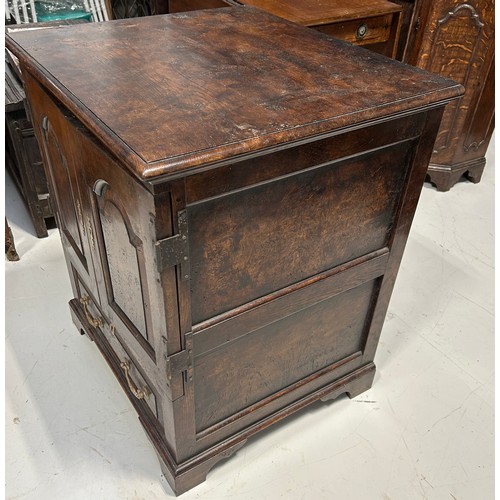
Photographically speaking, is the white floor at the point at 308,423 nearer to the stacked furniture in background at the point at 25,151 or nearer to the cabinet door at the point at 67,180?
the stacked furniture in background at the point at 25,151

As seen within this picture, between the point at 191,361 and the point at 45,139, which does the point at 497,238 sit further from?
the point at 45,139

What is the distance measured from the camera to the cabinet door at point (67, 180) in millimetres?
1254

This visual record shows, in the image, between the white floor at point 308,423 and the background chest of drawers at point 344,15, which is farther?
the background chest of drawers at point 344,15

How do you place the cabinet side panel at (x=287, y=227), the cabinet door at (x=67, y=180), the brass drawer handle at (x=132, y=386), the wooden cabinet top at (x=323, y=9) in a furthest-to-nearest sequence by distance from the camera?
the wooden cabinet top at (x=323, y=9) < the brass drawer handle at (x=132, y=386) < the cabinet door at (x=67, y=180) < the cabinet side panel at (x=287, y=227)

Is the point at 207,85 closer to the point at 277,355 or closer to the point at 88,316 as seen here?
the point at 277,355

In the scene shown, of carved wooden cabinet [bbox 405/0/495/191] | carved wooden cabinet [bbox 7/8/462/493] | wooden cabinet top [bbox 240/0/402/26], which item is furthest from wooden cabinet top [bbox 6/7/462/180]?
carved wooden cabinet [bbox 405/0/495/191]

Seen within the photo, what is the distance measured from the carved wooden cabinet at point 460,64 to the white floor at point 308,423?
0.83 meters

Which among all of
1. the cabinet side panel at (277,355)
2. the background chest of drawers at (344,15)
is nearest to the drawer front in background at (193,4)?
the background chest of drawers at (344,15)

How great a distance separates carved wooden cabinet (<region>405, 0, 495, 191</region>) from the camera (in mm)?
2385

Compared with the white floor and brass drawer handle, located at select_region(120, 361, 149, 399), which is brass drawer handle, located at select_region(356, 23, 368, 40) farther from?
brass drawer handle, located at select_region(120, 361, 149, 399)

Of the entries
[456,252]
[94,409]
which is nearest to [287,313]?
[94,409]

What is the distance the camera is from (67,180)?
4.59 ft

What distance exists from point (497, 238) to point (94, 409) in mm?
1862

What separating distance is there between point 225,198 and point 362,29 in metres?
1.40
